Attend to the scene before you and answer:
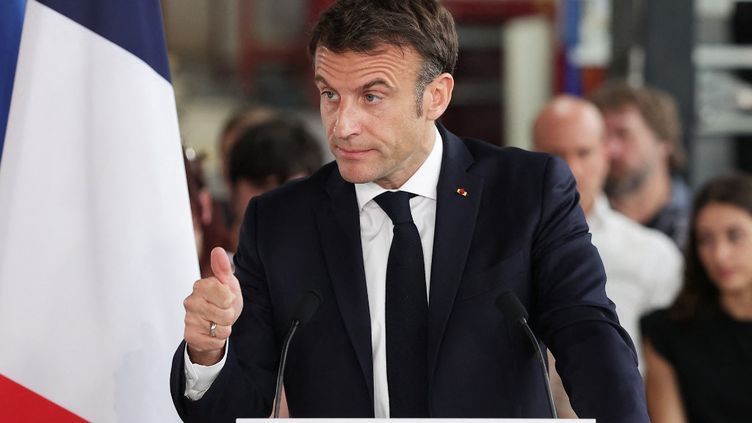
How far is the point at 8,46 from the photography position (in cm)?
257

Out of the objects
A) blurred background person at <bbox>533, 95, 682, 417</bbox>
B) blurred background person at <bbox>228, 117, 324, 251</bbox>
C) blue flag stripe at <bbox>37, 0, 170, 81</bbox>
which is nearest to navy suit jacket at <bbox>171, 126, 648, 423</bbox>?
blue flag stripe at <bbox>37, 0, 170, 81</bbox>

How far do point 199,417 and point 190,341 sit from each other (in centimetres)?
16

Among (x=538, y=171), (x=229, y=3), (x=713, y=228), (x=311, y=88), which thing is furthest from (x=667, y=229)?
(x=229, y=3)

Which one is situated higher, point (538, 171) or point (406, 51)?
point (406, 51)

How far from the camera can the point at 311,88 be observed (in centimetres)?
1220

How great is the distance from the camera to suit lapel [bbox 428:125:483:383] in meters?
2.18

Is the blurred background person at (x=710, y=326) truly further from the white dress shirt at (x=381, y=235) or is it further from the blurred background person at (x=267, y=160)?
the white dress shirt at (x=381, y=235)

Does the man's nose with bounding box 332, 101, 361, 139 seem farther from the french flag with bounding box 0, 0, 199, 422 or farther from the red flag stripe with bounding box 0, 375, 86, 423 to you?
the red flag stripe with bounding box 0, 375, 86, 423

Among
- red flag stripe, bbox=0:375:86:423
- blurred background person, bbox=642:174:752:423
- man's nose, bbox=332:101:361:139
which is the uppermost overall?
man's nose, bbox=332:101:361:139

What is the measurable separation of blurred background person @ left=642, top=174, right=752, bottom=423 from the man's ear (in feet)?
6.85

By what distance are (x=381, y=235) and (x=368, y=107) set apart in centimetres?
26

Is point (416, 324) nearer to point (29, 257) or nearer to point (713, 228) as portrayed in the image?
point (29, 257)

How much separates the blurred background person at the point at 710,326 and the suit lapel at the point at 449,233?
1994 millimetres

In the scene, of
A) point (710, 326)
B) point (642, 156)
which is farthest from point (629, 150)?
point (710, 326)
